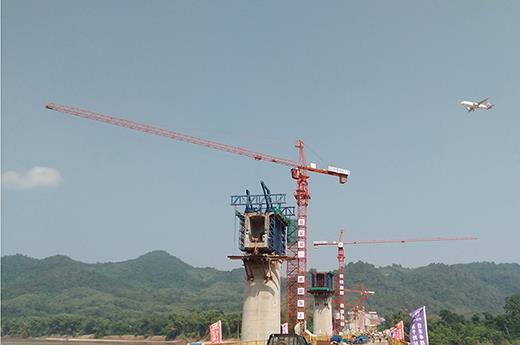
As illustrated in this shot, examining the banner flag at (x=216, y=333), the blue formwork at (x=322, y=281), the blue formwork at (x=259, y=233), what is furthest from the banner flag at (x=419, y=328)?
the blue formwork at (x=322, y=281)

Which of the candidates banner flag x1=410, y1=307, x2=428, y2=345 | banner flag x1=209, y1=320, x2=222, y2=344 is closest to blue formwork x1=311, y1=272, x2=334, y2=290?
banner flag x1=209, y1=320, x2=222, y2=344

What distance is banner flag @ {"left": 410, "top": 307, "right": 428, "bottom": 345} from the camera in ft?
94.8

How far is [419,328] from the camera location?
29.3 metres

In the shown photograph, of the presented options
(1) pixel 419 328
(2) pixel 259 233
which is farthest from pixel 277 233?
(1) pixel 419 328

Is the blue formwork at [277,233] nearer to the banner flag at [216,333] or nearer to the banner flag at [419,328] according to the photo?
the banner flag at [216,333]

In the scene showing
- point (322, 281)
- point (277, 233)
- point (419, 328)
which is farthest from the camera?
point (322, 281)

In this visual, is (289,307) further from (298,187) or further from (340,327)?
(340,327)

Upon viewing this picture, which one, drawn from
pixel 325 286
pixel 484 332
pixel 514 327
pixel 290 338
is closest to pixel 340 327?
pixel 325 286

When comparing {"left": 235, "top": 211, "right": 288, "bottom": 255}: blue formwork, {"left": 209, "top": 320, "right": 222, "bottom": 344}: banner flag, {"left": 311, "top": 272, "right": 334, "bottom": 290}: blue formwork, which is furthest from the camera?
{"left": 311, "top": 272, "right": 334, "bottom": 290}: blue formwork

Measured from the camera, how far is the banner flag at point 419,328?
94.8 ft

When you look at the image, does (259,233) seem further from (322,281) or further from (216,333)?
(322,281)

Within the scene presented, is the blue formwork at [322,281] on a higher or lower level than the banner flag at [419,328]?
higher

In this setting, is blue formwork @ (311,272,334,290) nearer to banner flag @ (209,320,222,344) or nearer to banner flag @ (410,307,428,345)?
banner flag @ (209,320,222,344)

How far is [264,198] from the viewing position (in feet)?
193
